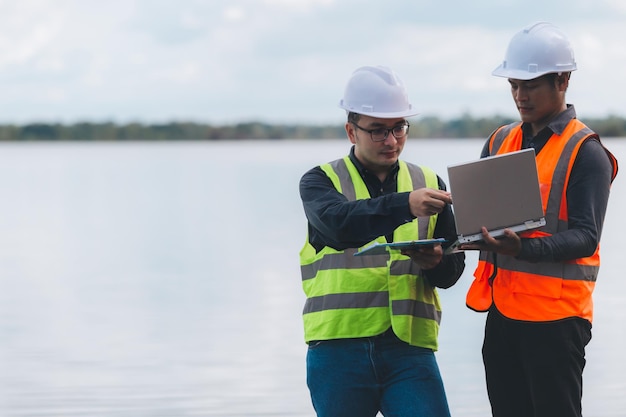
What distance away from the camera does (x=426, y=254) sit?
11.4 feet

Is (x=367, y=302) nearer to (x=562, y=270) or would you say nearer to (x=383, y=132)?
(x=383, y=132)

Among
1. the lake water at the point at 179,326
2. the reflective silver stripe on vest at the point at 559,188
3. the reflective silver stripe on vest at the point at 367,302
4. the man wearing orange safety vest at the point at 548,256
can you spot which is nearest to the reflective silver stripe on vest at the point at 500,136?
the man wearing orange safety vest at the point at 548,256

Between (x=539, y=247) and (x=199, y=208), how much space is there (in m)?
20.1

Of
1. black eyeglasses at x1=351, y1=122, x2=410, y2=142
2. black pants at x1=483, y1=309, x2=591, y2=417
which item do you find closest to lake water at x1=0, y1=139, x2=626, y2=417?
black pants at x1=483, y1=309, x2=591, y2=417

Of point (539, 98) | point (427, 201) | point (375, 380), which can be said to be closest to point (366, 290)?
point (375, 380)

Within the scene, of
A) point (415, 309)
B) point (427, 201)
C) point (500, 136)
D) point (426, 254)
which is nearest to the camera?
point (427, 201)

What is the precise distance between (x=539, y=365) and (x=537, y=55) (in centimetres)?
102

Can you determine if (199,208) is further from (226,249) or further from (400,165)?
(400,165)

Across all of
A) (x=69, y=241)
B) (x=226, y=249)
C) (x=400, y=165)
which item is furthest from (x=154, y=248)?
(x=400, y=165)

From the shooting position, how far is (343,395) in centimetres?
351

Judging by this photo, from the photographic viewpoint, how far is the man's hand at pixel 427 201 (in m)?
3.36

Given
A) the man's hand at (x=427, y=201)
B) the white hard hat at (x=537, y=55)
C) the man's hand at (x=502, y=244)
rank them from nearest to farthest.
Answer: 1. the man's hand at (x=427, y=201)
2. the man's hand at (x=502, y=244)
3. the white hard hat at (x=537, y=55)

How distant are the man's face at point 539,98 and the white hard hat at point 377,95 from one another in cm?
39

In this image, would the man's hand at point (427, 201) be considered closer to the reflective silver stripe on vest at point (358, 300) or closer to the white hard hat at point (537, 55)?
the reflective silver stripe on vest at point (358, 300)
